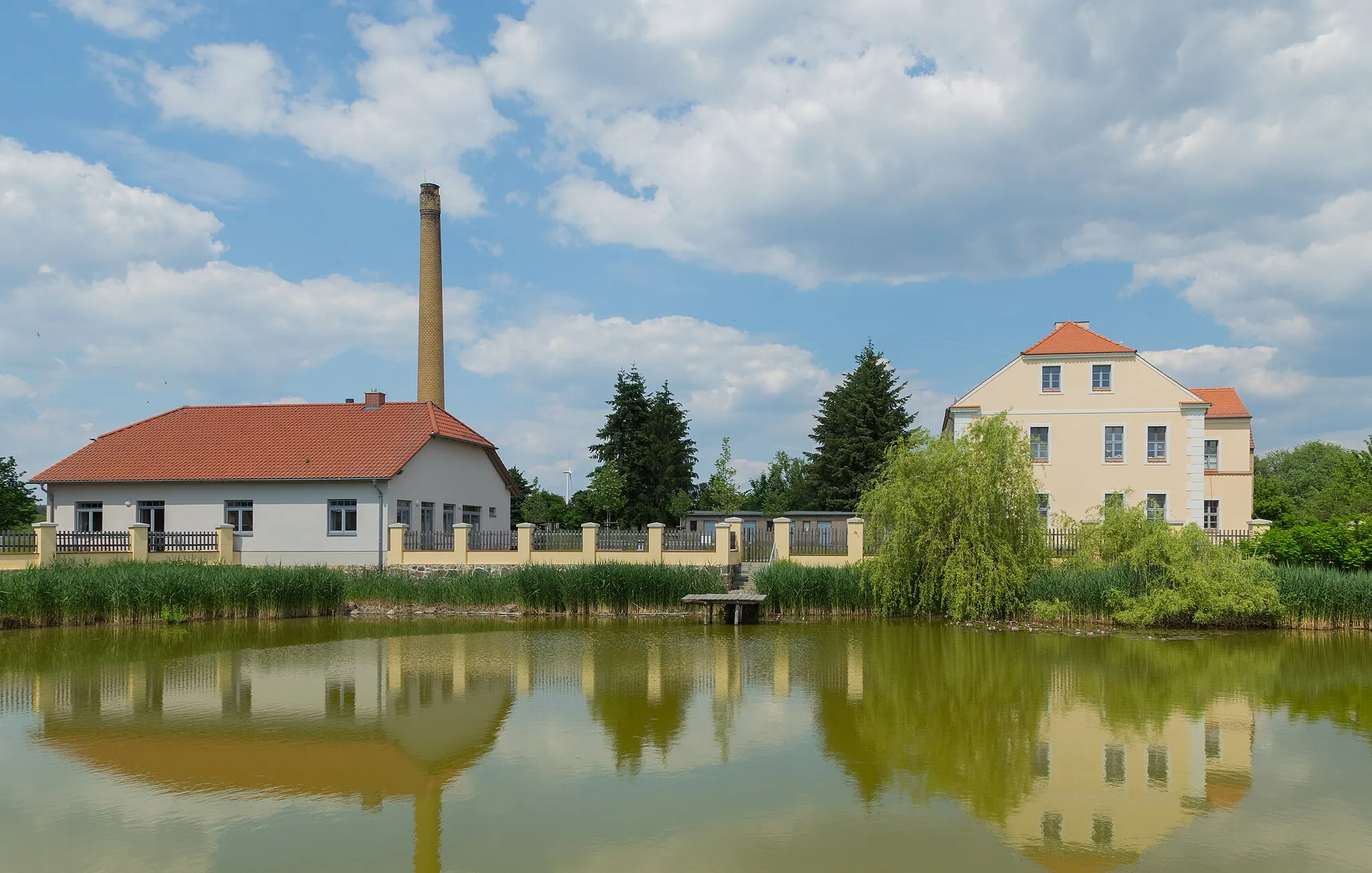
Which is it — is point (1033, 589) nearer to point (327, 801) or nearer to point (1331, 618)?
point (1331, 618)

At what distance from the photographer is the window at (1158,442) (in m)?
34.1

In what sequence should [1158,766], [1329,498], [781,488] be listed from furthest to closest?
[781,488] < [1329,498] < [1158,766]

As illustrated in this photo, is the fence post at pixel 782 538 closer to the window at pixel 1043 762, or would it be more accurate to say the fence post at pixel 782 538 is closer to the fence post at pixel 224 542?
the fence post at pixel 224 542

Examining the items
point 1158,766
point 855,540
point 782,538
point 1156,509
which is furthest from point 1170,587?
point 1158,766

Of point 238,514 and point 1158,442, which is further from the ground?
point 1158,442

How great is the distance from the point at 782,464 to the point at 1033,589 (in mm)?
48342

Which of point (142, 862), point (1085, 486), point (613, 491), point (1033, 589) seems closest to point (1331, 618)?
point (1033, 589)

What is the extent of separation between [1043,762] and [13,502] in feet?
179

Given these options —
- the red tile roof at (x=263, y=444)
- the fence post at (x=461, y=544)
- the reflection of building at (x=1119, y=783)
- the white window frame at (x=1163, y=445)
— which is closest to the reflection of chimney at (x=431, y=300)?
the red tile roof at (x=263, y=444)

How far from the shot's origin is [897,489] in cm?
2306

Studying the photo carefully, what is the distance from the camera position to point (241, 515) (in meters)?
32.0

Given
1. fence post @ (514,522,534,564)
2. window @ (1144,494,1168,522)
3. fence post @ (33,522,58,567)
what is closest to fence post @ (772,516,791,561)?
fence post @ (514,522,534,564)

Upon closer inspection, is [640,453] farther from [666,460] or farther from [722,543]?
[722,543]

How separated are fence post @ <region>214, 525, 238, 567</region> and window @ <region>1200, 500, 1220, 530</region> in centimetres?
3459
